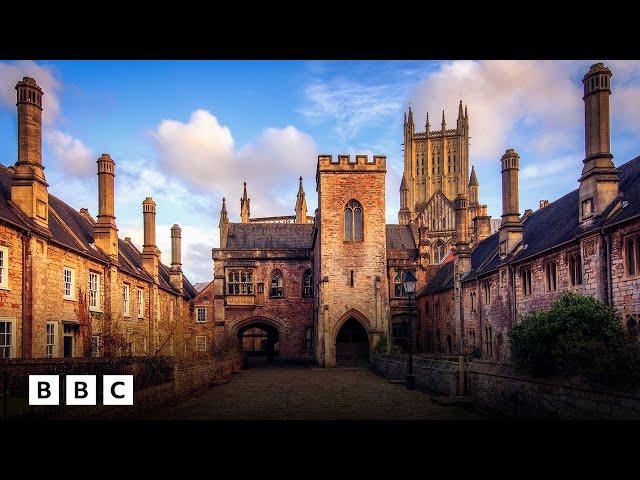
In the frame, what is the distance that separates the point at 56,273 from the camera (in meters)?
21.5

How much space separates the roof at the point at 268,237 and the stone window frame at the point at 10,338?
1057 inches

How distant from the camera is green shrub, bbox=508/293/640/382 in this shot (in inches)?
387

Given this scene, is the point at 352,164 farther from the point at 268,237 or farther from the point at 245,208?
the point at 245,208

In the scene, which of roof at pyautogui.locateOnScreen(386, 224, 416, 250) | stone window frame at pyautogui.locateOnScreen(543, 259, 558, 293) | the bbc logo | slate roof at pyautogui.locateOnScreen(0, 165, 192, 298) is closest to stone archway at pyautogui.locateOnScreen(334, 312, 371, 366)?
roof at pyautogui.locateOnScreen(386, 224, 416, 250)

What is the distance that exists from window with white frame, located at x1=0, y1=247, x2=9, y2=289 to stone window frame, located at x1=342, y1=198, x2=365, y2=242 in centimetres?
2238

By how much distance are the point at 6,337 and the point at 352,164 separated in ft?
80.2

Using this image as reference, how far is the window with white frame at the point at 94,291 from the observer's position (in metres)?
25.4

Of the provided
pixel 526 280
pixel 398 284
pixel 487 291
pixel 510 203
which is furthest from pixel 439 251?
pixel 526 280

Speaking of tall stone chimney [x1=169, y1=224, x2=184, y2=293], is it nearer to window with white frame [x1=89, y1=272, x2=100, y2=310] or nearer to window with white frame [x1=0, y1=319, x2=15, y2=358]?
window with white frame [x1=89, y1=272, x2=100, y2=310]

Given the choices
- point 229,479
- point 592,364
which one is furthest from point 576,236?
point 229,479

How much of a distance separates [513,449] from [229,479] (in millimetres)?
2674
